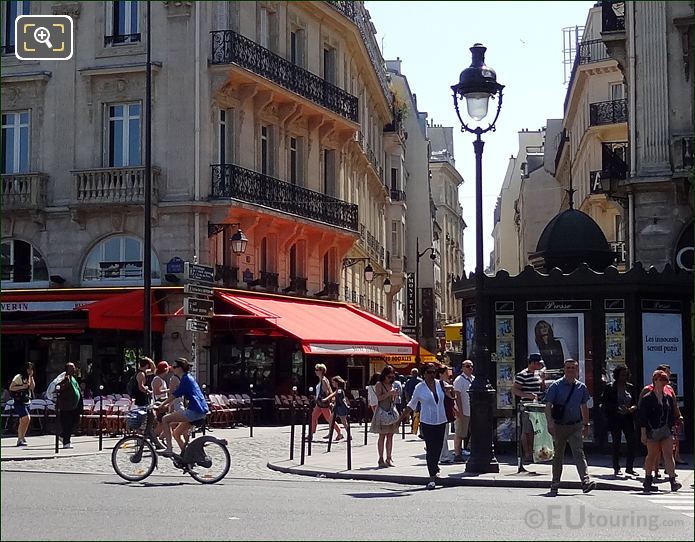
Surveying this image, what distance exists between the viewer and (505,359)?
20172 millimetres

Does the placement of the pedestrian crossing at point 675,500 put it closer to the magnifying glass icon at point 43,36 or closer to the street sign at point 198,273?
the magnifying glass icon at point 43,36

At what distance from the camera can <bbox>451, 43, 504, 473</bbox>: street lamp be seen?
17.4m

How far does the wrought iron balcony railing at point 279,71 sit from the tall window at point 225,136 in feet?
4.84

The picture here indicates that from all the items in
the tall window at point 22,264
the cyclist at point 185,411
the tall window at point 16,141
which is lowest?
the cyclist at point 185,411

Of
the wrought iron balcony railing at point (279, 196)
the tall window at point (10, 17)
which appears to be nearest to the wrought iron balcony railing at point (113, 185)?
the wrought iron balcony railing at point (279, 196)

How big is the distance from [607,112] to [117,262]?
23.5 meters

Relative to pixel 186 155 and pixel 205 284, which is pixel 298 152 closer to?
pixel 186 155

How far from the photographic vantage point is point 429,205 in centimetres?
7300

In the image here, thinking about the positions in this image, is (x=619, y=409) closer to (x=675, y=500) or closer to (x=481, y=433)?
(x=481, y=433)

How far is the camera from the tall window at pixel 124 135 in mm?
31844

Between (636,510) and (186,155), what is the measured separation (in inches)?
821

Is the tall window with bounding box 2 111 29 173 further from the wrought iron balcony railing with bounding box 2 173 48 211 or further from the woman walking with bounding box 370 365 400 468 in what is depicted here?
the woman walking with bounding box 370 365 400 468

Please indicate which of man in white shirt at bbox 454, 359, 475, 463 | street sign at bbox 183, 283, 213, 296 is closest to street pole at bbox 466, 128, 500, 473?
man in white shirt at bbox 454, 359, 475, 463

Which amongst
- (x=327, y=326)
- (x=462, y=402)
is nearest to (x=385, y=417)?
(x=462, y=402)
